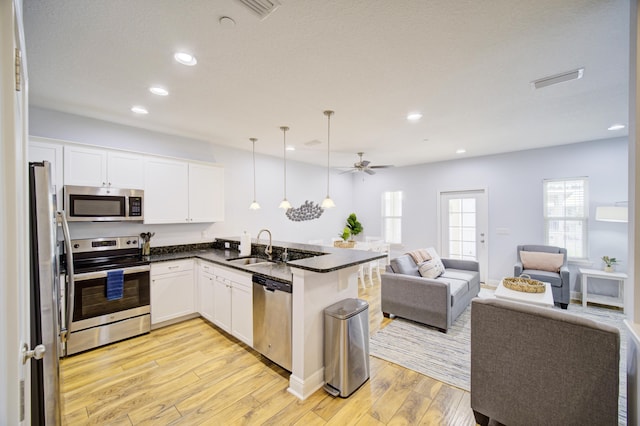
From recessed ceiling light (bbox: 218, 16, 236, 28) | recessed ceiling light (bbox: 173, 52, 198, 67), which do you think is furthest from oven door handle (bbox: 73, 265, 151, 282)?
recessed ceiling light (bbox: 218, 16, 236, 28)

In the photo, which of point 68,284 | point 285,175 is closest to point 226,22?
point 68,284

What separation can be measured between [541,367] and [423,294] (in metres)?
1.82

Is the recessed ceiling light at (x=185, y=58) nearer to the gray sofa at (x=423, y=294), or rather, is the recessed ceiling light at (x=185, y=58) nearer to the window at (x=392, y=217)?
the gray sofa at (x=423, y=294)

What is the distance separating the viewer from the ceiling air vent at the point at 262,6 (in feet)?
4.88

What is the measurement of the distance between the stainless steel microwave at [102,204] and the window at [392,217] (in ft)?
18.0

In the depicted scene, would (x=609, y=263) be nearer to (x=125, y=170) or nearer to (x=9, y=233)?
(x=9, y=233)

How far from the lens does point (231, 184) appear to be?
4871 millimetres

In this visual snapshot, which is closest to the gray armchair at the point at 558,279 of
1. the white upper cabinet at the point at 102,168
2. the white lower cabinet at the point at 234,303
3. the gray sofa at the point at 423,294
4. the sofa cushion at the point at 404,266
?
the gray sofa at the point at 423,294

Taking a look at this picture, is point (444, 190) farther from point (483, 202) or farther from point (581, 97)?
point (581, 97)

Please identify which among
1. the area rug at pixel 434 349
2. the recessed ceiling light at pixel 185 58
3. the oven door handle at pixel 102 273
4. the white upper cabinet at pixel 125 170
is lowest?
the area rug at pixel 434 349

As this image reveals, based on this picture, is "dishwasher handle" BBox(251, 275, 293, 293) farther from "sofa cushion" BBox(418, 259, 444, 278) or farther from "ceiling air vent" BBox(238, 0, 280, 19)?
"sofa cushion" BBox(418, 259, 444, 278)

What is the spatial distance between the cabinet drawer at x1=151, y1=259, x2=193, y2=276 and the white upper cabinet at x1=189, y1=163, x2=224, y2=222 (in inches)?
26.8

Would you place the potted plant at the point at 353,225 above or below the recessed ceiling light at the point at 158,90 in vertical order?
below

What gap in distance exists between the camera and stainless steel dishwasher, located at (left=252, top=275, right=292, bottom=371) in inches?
94.5
